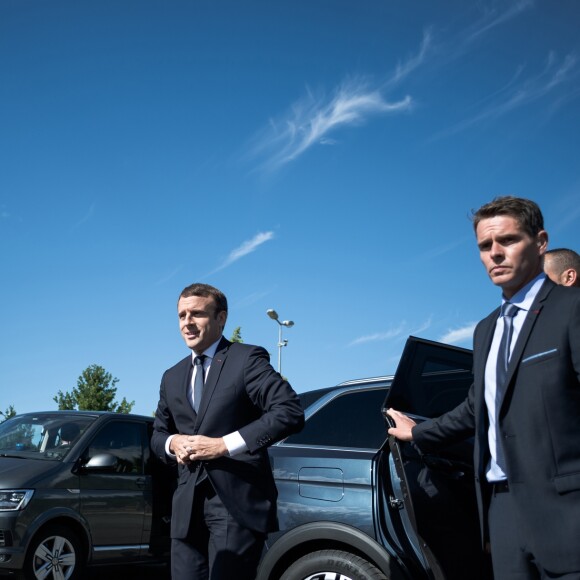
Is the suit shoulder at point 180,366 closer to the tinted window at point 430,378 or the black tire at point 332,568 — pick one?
the tinted window at point 430,378

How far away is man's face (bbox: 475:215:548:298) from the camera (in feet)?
8.73

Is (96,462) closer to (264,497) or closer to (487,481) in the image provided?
(264,497)

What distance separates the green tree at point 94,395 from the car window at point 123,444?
31758 mm

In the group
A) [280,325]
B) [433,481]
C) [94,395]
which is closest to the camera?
[433,481]

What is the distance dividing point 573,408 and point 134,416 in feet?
20.2

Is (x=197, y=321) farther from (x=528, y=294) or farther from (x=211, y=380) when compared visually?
(x=528, y=294)

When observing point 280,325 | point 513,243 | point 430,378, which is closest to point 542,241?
point 513,243

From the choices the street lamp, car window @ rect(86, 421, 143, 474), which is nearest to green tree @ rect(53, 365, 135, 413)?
the street lamp

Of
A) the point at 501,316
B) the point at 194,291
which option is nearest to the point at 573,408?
the point at 501,316

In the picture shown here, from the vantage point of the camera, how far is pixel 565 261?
13.3 ft

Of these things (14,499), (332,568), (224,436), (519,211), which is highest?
(519,211)

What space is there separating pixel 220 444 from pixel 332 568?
46.0 inches

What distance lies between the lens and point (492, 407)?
262cm

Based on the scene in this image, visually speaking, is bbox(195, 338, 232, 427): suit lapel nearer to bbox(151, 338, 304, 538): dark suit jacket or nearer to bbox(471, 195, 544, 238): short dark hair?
bbox(151, 338, 304, 538): dark suit jacket
